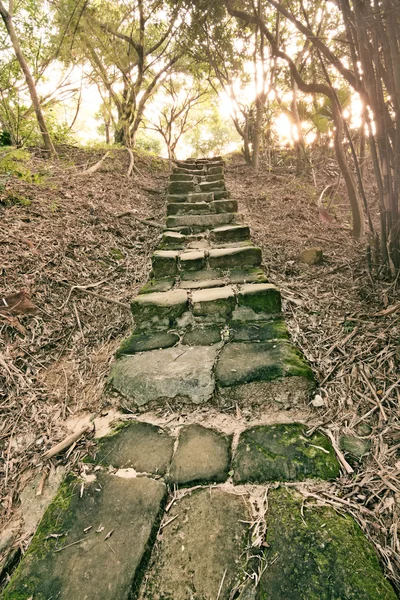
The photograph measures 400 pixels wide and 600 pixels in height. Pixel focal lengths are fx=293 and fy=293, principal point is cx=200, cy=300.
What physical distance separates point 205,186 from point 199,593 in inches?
191

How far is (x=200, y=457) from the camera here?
1158mm

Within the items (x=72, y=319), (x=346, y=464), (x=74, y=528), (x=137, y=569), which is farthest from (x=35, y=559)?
(x=72, y=319)

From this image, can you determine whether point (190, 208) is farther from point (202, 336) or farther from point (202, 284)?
point (202, 336)

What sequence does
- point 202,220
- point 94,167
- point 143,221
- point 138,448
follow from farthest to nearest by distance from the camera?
point 94,167 → point 143,221 → point 202,220 → point 138,448

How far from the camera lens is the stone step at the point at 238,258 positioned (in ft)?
8.52

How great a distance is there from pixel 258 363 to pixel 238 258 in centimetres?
129

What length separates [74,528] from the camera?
957 millimetres

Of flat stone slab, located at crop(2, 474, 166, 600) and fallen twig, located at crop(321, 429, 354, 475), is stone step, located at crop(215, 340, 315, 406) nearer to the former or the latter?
fallen twig, located at crop(321, 429, 354, 475)

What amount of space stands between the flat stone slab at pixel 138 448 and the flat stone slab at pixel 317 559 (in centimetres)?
45

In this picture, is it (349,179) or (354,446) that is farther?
(349,179)

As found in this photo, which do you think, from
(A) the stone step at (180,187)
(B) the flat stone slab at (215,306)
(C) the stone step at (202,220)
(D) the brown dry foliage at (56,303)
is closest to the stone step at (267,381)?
(B) the flat stone slab at (215,306)

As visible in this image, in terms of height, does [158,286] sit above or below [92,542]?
above

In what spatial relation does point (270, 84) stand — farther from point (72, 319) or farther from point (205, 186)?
point (72, 319)

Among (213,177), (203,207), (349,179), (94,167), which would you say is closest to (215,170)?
(213,177)
